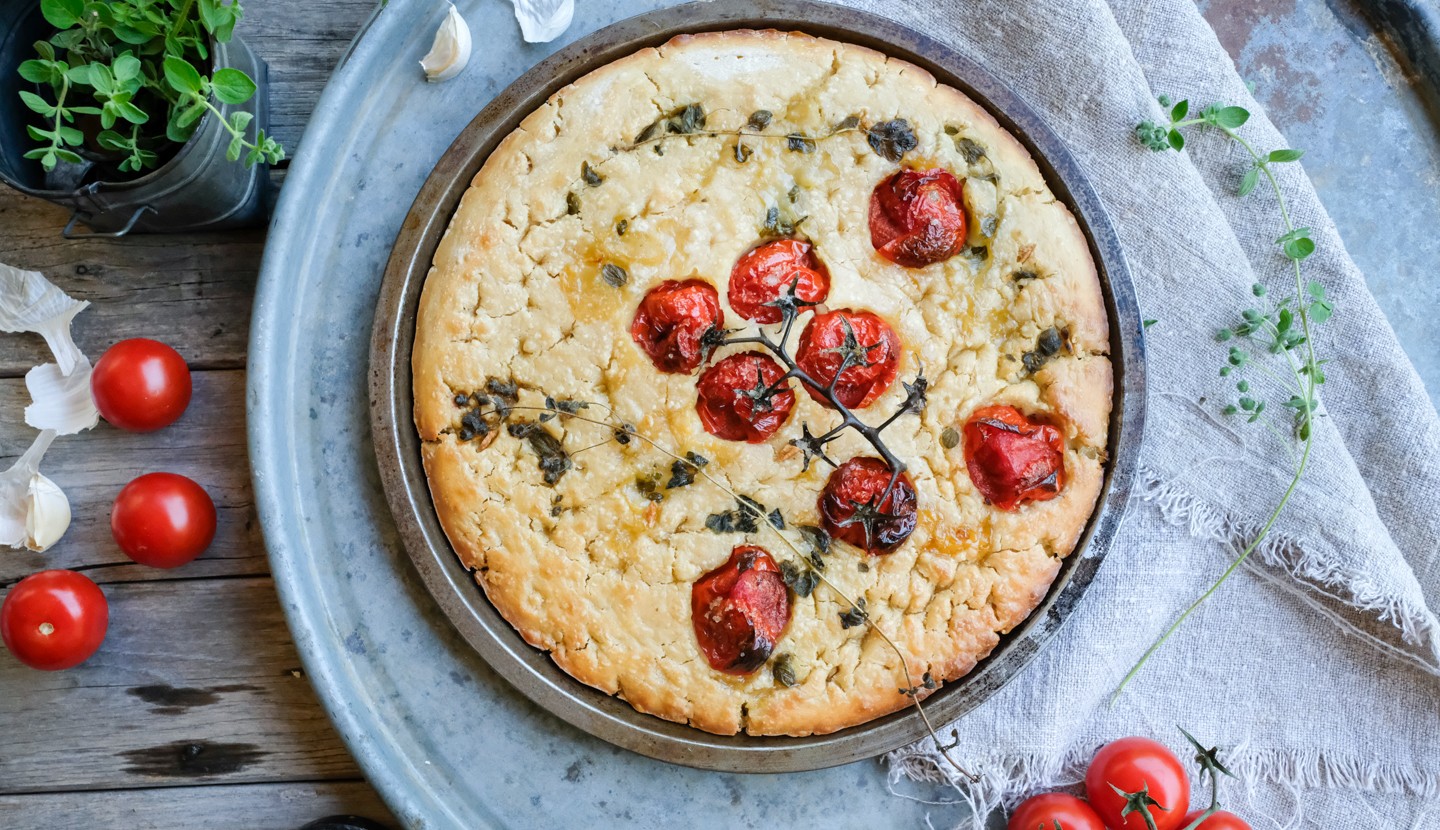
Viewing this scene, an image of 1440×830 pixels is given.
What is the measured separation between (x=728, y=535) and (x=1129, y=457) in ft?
3.80

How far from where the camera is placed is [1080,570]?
9.50ft

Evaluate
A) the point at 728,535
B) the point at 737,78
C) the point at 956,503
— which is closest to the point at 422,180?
the point at 737,78

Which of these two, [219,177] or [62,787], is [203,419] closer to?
[219,177]

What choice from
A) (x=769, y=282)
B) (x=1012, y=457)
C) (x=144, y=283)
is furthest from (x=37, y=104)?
(x=1012, y=457)

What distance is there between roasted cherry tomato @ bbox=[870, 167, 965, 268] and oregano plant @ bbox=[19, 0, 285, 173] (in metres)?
1.62

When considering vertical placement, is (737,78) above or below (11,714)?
above

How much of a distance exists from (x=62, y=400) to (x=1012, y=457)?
291 cm

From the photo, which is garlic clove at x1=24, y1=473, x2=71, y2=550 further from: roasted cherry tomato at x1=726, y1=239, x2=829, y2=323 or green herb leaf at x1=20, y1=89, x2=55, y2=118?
roasted cherry tomato at x1=726, y1=239, x2=829, y2=323

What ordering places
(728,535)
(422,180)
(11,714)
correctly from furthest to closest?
(11,714)
(422,180)
(728,535)

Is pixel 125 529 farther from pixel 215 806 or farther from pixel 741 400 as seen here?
pixel 741 400

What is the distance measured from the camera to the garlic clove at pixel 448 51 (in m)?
2.90

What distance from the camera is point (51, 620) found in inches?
119

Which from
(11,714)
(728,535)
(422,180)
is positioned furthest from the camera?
(11,714)

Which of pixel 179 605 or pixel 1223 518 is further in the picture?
pixel 179 605
